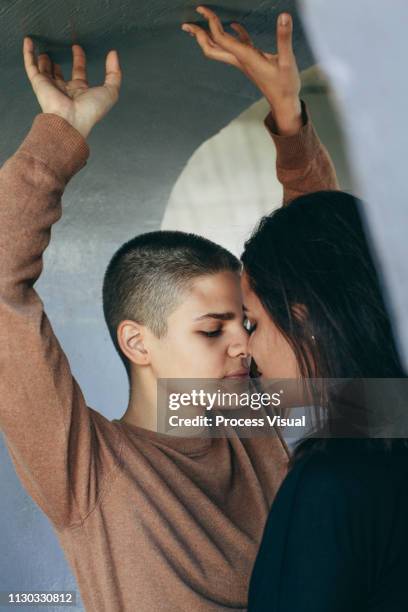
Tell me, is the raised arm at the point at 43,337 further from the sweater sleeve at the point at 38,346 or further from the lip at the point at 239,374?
the lip at the point at 239,374

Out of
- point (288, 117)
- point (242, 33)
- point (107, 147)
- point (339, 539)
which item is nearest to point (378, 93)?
point (288, 117)

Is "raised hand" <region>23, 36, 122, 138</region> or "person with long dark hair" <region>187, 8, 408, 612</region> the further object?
"raised hand" <region>23, 36, 122, 138</region>

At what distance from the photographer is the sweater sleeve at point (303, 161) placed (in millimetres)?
1791

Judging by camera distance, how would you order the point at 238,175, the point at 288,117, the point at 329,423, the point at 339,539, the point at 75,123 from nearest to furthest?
the point at 339,539, the point at 329,423, the point at 75,123, the point at 288,117, the point at 238,175

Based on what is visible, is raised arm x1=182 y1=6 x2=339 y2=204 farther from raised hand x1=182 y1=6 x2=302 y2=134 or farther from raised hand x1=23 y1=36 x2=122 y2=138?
raised hand x1=23 y1=36 x2=122 y2=138

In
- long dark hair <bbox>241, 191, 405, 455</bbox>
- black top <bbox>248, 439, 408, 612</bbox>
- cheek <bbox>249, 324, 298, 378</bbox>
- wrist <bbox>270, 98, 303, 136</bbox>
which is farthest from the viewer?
wrist <bbox>270, 98, 303, 136</bbox>

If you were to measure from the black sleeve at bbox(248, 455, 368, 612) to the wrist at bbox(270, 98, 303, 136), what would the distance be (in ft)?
2.62

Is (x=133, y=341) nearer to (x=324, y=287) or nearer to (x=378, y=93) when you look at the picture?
(x=324, y=287)

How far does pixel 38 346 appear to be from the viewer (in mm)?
1385

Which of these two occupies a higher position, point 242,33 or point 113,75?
point 242,33

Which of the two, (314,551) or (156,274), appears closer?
(314,551)

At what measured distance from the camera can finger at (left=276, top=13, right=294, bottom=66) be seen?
1.65 m

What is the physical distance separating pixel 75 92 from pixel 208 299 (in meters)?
0.46

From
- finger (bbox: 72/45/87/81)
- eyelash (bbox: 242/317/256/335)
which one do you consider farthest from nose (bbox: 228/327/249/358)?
finger (bbox: 72/45/87/81)
